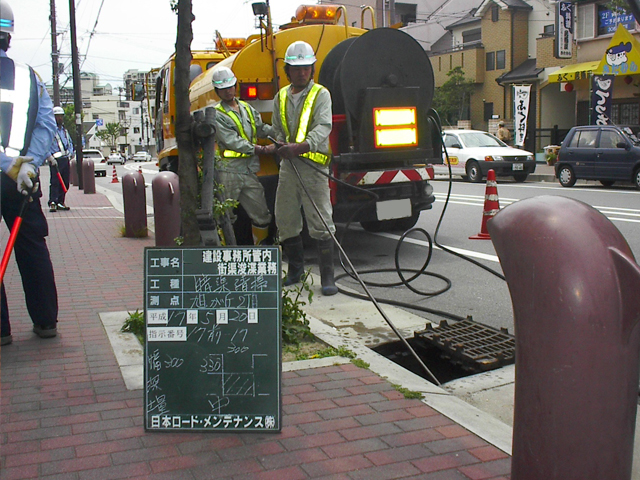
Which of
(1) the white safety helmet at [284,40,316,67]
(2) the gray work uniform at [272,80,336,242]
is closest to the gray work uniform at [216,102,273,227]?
(2) the gray work uniform at [272,80,336,242]

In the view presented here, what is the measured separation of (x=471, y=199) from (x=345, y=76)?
8750mm

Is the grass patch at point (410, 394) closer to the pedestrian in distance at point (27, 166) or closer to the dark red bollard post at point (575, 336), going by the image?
the dark red bollard post at point (575, 336)

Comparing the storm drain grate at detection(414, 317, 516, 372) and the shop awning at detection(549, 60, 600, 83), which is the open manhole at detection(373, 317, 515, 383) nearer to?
the storm drain grate at detection(414, 317, 516, 372)

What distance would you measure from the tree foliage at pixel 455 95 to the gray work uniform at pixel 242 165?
1357 inches

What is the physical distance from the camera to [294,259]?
22.0ft

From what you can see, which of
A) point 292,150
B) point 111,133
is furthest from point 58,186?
point 111,133

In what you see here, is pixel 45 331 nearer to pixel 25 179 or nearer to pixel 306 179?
Answer: pixel 25 179

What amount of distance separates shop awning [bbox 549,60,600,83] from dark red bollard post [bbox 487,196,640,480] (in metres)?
27.7

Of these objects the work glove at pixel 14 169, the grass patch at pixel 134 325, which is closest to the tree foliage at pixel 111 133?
the grass patch at pixel 134 325

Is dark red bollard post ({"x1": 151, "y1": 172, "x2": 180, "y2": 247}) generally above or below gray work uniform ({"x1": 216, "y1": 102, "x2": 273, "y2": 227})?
below

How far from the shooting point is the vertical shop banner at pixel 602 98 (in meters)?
23.0

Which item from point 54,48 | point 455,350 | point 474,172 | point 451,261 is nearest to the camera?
point 455,350

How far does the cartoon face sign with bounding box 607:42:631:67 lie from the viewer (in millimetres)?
24219

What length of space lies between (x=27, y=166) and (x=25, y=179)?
0.14 meters
